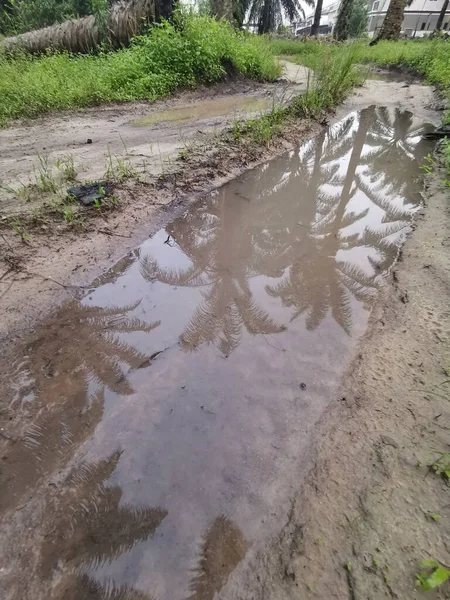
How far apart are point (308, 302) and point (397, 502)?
63.8 inches

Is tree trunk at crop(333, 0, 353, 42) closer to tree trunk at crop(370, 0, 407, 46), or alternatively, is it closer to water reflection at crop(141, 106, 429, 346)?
tree trunk at crop(370, 0, 407, 46)

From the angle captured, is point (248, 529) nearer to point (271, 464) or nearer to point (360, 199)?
point (271, 464)

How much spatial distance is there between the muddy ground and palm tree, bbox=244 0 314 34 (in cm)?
3077

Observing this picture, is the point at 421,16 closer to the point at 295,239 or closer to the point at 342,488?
the point at 295,239

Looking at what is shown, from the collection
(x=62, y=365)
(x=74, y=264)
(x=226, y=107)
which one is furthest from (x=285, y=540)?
(x=226, y=107)

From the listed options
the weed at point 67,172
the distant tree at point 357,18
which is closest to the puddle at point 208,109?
the weed at point 67,172

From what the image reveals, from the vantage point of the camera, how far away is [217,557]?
1441 mm

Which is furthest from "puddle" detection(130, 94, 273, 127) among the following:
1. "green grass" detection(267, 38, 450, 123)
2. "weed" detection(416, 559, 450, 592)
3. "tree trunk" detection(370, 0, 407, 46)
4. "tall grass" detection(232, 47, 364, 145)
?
"tree trunk" detection(370, 0, 407, 46)

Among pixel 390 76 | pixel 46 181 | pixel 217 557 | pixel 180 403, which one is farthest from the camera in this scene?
pixel 390 76

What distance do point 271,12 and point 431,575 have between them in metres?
33.9

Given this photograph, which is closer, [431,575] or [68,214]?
[431,575]

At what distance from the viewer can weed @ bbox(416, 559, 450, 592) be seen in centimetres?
121

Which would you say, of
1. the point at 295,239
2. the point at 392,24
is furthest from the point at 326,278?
the point at 392,24

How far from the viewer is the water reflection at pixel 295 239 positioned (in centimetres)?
279
